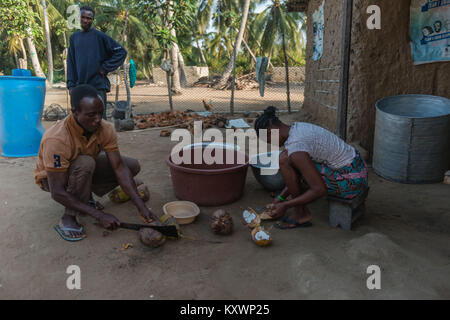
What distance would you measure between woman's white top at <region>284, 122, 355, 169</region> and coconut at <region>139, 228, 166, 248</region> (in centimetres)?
100

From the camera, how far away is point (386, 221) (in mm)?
2578

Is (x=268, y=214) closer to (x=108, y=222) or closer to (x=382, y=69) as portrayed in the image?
(x=108, y=222)

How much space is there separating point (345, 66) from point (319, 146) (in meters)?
1.76

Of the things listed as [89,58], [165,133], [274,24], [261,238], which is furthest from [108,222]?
[274,24]

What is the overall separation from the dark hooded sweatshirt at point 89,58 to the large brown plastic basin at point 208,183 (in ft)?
4.95

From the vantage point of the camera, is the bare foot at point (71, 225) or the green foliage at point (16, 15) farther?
the green foliage at point (16, 15)

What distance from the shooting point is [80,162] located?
2.28m

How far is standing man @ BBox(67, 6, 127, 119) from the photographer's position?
3.63 metres

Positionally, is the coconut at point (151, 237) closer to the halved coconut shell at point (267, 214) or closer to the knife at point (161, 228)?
the knife at point (161, 228)

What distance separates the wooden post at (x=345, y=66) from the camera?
11.7 ft

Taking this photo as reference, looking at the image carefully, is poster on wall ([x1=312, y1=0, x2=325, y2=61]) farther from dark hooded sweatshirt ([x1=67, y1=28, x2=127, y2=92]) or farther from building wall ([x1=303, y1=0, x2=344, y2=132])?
dark hooded sweatshirt ([x1=67, y1=28, x2=127, y2=92])

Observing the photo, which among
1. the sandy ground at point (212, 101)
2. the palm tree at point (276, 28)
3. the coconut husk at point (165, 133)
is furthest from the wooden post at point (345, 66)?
the palm tree at point (276, 28)

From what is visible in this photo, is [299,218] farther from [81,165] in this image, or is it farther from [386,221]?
[81,165]
